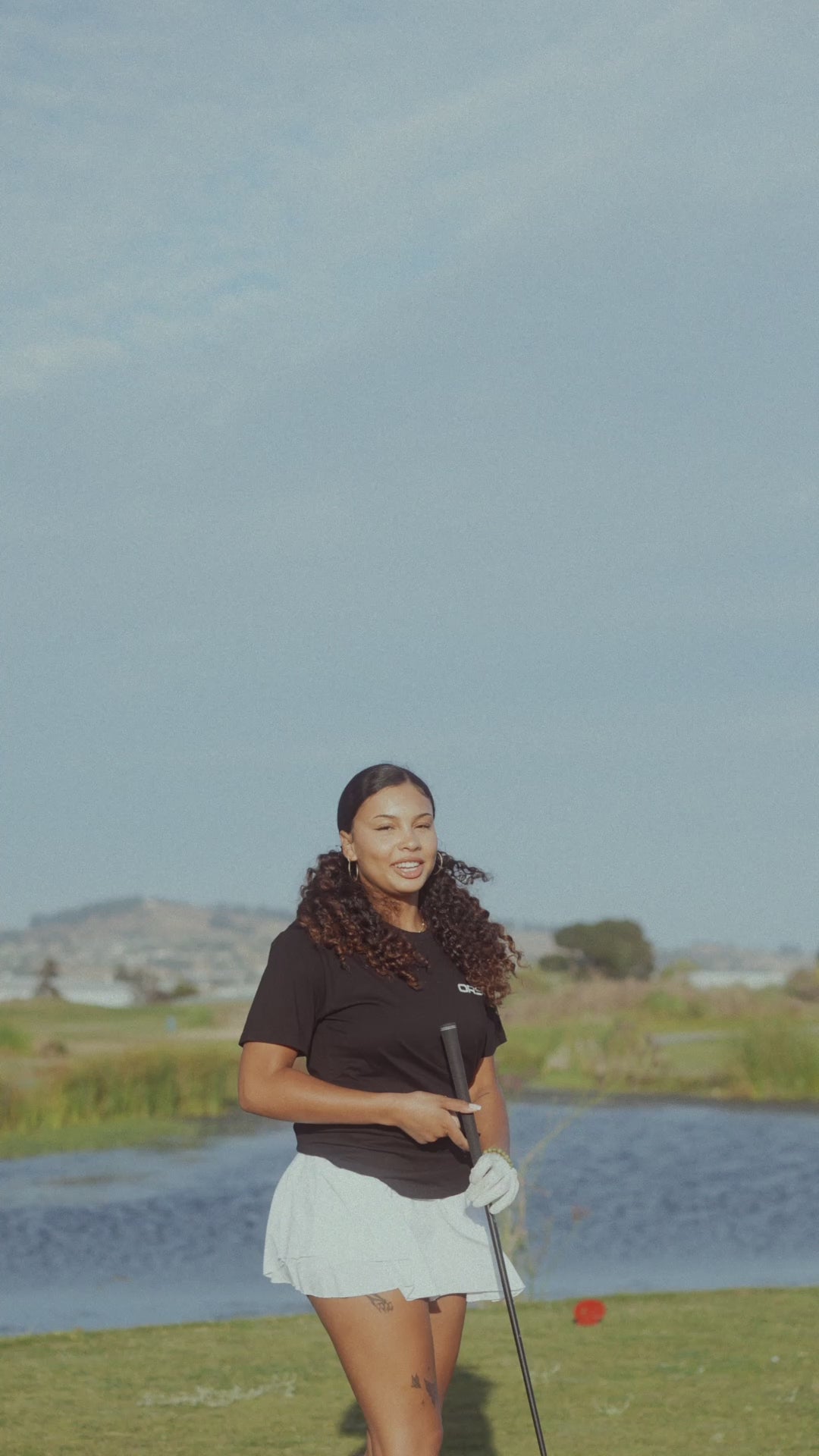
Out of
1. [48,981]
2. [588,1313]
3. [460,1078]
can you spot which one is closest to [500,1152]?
[460,1078]

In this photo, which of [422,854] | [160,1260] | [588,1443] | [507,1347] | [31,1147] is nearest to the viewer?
[422,854]

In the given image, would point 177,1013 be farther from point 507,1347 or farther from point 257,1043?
point 257,1043

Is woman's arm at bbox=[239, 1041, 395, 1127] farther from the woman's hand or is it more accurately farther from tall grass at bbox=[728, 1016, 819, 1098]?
tall grass at bbox=[728, 1016, 819, 1098]

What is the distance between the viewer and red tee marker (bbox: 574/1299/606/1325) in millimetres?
8258

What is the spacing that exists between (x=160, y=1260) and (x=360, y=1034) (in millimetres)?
11886

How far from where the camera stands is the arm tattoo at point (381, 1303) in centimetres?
355

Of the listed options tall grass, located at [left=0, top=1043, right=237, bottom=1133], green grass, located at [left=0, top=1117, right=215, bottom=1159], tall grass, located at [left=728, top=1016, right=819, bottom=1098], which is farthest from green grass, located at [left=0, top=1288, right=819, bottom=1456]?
tall grass, located at [left=728, top=1016, right=819, bottom=1098]

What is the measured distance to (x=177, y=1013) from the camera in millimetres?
40062

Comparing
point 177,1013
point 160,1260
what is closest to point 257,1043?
point 160,1260

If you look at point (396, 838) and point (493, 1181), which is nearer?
point (493, 1181)

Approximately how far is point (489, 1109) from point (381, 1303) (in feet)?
1.79

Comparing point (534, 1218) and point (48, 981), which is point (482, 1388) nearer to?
point (534, 1218)

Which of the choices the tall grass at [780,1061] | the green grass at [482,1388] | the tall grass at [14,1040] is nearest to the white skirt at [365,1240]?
the green grass at [482,1388]

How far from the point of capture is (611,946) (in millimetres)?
54438
